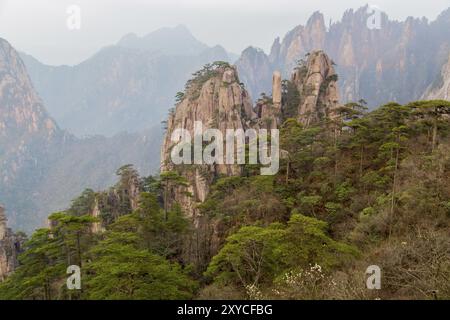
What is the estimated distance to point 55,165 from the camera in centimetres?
12888

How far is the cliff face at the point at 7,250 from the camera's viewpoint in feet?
120

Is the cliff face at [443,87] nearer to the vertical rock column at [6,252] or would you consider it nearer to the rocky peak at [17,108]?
the vertical rock column at [6,252]

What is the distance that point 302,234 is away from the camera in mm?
12273

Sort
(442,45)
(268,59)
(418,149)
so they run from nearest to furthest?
(418,149), (442,45), (268,59)

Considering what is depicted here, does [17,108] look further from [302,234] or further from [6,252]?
[302,234]

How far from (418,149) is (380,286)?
14.8 meters

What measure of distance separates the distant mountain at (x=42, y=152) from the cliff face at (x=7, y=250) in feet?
222

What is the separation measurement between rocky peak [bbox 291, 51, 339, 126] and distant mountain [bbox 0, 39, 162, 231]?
71.7 m

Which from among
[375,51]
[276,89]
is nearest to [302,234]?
[276,89]

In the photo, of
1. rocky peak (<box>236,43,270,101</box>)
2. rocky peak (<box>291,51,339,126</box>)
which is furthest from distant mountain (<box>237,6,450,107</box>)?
rocky peak (<box>291,51,339,126</box>)

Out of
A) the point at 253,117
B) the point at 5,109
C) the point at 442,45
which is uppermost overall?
the point at 442,45

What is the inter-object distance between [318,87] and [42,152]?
11469 centimetres
